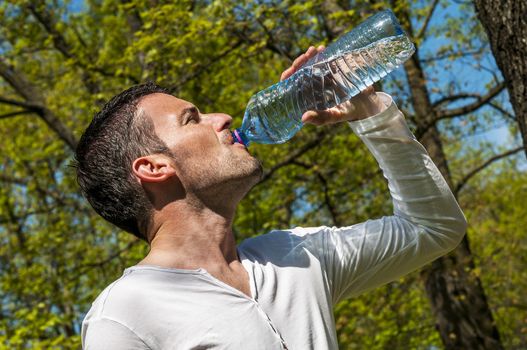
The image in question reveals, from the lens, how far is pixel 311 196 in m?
9.26

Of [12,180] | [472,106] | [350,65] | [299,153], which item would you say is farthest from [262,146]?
[350,65]

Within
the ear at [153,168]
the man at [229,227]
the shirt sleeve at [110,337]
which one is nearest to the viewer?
the shirt sleeve at [110,337]

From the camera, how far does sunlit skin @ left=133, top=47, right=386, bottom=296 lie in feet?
6.42

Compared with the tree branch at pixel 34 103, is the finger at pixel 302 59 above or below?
below

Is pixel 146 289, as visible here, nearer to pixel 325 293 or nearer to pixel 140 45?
pixel 325 293

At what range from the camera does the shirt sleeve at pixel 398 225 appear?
2.11 meters

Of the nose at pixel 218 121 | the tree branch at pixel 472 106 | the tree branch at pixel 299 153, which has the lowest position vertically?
the tree branch at pixel 472 106

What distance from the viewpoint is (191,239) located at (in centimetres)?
196

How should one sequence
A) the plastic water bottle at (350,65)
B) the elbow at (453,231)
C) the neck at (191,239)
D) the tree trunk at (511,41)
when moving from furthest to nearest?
1. the tree trunk at (511,41)
2. the plastic water bottle at (350,65)
3. the elbow at (453,231)
4. the neck at (191,239)

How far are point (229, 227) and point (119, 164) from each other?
369 millimetres

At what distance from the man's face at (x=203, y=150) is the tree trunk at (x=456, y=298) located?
19.3 feet

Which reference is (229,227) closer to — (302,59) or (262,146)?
(302,59)

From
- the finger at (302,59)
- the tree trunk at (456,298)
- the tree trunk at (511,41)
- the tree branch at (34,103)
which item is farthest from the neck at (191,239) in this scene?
the tree branch at (34,103)

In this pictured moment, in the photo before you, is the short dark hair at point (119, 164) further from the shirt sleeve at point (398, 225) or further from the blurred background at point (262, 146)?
the blurred background at point (262, 146)
